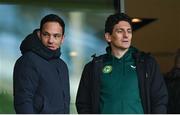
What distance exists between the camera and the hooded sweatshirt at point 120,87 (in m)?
2.95

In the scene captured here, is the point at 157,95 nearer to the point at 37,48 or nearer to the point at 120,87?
the point at 120,87

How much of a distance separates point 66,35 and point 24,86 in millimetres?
2547

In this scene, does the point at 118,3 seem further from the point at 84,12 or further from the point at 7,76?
the point at 7,76

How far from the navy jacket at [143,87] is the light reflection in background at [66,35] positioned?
1.99m

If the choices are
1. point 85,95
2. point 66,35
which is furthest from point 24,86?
point 66,35

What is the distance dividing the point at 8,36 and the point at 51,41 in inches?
90.2

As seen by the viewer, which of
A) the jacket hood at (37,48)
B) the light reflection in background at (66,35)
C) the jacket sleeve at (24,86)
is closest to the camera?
the jacket sleeve at (24,86)

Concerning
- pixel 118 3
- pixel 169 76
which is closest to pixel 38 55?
pixel 169 76

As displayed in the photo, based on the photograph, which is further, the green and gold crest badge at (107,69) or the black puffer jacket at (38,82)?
the green and gold crest badge at (107,69)

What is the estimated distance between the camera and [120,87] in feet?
9.78

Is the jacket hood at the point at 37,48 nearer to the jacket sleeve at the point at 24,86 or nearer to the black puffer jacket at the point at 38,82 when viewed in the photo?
the black puffer jacket at the point at 38,82

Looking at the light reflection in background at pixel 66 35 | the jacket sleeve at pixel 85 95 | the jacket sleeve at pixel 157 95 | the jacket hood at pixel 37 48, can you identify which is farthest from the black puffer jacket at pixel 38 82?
the light reflection in background at pixel 66 35

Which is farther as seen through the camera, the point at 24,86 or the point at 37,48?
the point at 37,48

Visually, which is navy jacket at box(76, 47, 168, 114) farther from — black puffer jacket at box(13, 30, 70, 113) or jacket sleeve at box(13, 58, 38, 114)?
jacket sleeve at box(13, 58, 38, 114)
